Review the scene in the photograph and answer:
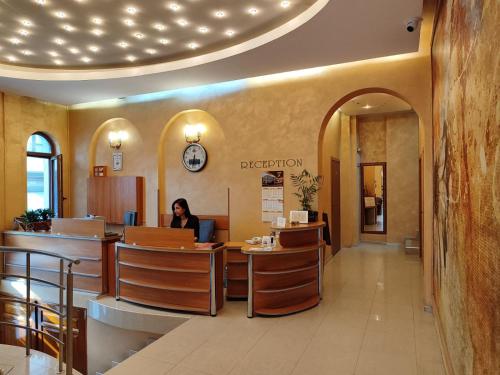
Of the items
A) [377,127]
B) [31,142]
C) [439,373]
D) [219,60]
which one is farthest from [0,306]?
[377,127]

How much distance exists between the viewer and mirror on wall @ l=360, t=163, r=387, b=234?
989 centimetres

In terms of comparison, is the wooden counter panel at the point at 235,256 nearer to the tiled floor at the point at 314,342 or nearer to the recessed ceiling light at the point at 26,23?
the tiled floor at the point at 314,342

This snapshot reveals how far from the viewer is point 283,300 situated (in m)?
4.65

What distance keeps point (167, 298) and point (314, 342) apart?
7.08 ft

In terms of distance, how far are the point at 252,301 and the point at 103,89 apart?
5.43 meters

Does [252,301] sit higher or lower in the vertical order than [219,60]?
lower

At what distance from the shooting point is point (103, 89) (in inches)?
276

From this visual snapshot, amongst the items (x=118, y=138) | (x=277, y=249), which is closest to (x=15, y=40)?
(x=118, y=138)

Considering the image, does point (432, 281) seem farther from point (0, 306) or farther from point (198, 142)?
point (0, 306)

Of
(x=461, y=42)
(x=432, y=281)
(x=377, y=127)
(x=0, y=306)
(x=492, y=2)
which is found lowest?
(x=0, y=306)

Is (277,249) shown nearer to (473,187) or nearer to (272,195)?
(272,195)

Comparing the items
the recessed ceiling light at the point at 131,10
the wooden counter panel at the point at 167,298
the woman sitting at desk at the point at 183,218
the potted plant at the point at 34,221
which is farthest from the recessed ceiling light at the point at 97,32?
the potted plant at the point at 34,221

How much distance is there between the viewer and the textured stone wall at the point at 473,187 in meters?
1.45

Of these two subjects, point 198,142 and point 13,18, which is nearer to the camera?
point 13,18
